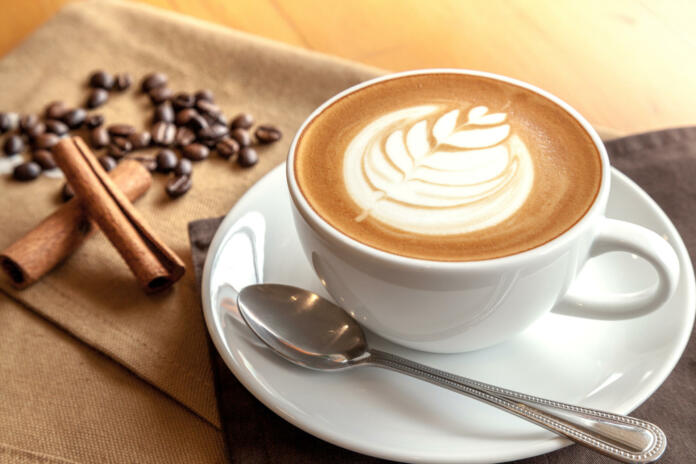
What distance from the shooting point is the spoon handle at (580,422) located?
80cm

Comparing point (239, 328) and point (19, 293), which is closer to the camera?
point (239, 328)

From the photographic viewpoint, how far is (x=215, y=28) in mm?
1872

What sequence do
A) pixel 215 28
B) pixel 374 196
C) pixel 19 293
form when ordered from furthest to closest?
pixel 215 28
pixel 19 293
pixel 374 196

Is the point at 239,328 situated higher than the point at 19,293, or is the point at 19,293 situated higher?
the point at 239,328

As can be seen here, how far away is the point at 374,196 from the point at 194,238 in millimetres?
460

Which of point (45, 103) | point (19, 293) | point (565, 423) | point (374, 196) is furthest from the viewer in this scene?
point (45, 103)

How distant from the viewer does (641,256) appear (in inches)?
34.7

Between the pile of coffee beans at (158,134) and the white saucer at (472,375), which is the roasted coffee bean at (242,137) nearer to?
the pile of coffee beans at (158,134)

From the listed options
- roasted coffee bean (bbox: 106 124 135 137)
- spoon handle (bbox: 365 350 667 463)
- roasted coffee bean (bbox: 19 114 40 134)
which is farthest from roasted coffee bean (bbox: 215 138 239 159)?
spoon handle (bbox: 365 350 667 463)

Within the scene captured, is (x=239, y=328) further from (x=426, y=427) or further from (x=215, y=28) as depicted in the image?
(x=215, y=28)

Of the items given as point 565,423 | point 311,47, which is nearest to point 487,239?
point 565,423

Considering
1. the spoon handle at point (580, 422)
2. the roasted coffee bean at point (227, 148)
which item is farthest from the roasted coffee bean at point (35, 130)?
the spoon handle at point (580, 422)

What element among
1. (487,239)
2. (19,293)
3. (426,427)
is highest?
(487,239)

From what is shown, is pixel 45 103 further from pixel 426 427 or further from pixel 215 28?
pixel 426 427
